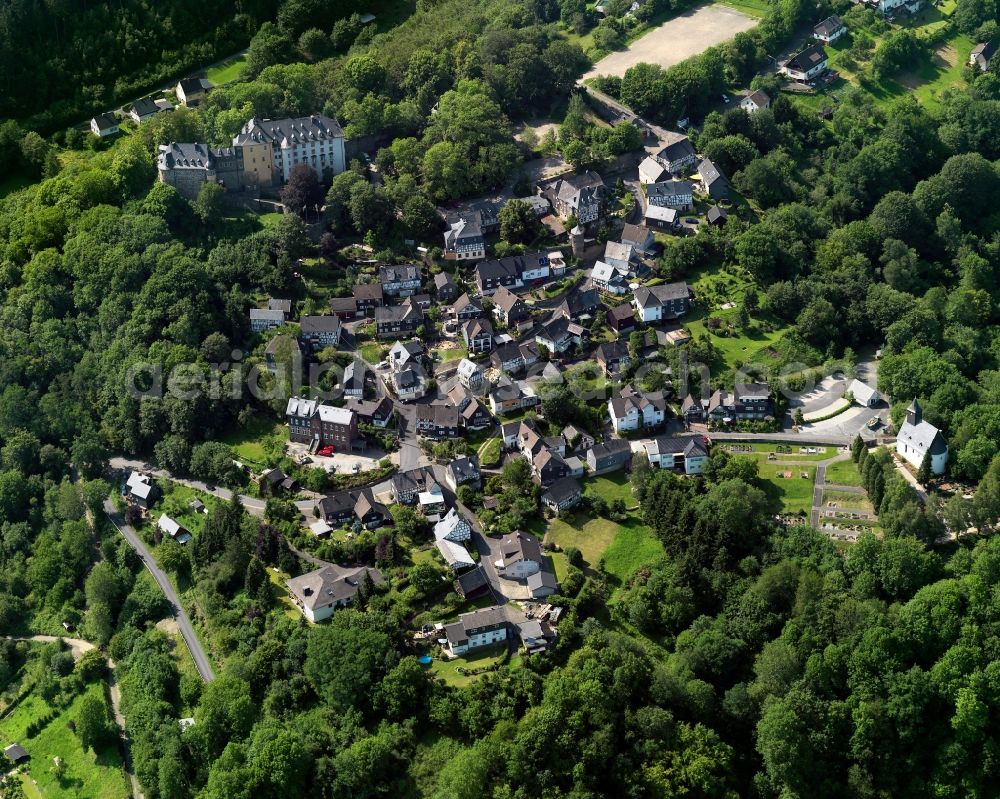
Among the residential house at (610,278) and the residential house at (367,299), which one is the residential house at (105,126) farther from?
the residential house at (610,278)

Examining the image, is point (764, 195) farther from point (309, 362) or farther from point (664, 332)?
point (309, 362)

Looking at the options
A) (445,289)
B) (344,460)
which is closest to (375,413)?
(344,460)


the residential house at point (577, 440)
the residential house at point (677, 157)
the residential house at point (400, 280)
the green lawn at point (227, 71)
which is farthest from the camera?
the green lawn at point (227, 71)

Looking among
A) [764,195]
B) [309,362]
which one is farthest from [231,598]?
[764,195]

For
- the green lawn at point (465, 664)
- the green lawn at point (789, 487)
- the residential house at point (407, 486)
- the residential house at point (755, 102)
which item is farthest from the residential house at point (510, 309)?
the residential house at point (755, 102)

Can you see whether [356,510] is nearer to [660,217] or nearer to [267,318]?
[267,318]

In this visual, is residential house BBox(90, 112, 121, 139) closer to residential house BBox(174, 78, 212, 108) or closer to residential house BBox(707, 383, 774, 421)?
residential house BBox(174, 78, 212, 108)
